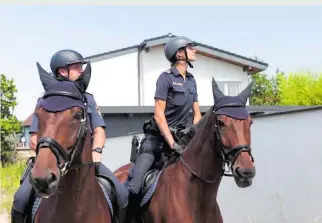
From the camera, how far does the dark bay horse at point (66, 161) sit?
380 cm

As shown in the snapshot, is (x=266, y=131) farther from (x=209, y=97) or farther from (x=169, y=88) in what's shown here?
(x=209, y=97)

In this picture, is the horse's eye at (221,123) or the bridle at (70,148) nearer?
the bridle at (70,148)

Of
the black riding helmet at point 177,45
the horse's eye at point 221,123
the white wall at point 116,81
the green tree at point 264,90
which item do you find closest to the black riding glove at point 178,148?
the horse's eye at point 221,123

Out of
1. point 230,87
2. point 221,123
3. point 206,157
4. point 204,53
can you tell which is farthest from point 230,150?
point 230,87

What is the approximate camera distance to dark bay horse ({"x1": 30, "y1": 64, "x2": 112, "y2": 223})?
3.80m

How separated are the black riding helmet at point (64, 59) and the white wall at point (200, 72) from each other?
18.9m

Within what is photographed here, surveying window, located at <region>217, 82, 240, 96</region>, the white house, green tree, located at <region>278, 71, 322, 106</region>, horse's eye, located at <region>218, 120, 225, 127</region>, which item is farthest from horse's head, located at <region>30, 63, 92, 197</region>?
green tree, located at <region>278, 71, 322, 106</region>

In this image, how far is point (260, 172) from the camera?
1016 cm

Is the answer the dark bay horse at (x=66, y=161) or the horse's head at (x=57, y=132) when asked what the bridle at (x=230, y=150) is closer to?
the dark bay horse at (x=66, y=161)

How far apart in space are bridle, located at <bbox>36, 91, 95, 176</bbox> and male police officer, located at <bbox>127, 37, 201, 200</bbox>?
1.95 m

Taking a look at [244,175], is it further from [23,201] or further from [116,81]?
[116,81]

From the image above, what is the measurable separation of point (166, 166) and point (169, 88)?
0.97m

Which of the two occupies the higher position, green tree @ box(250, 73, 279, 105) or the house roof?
the house roof

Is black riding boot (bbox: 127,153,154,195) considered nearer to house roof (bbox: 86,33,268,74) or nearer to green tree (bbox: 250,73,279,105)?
house roof (bbox: 86,33,268,74)
